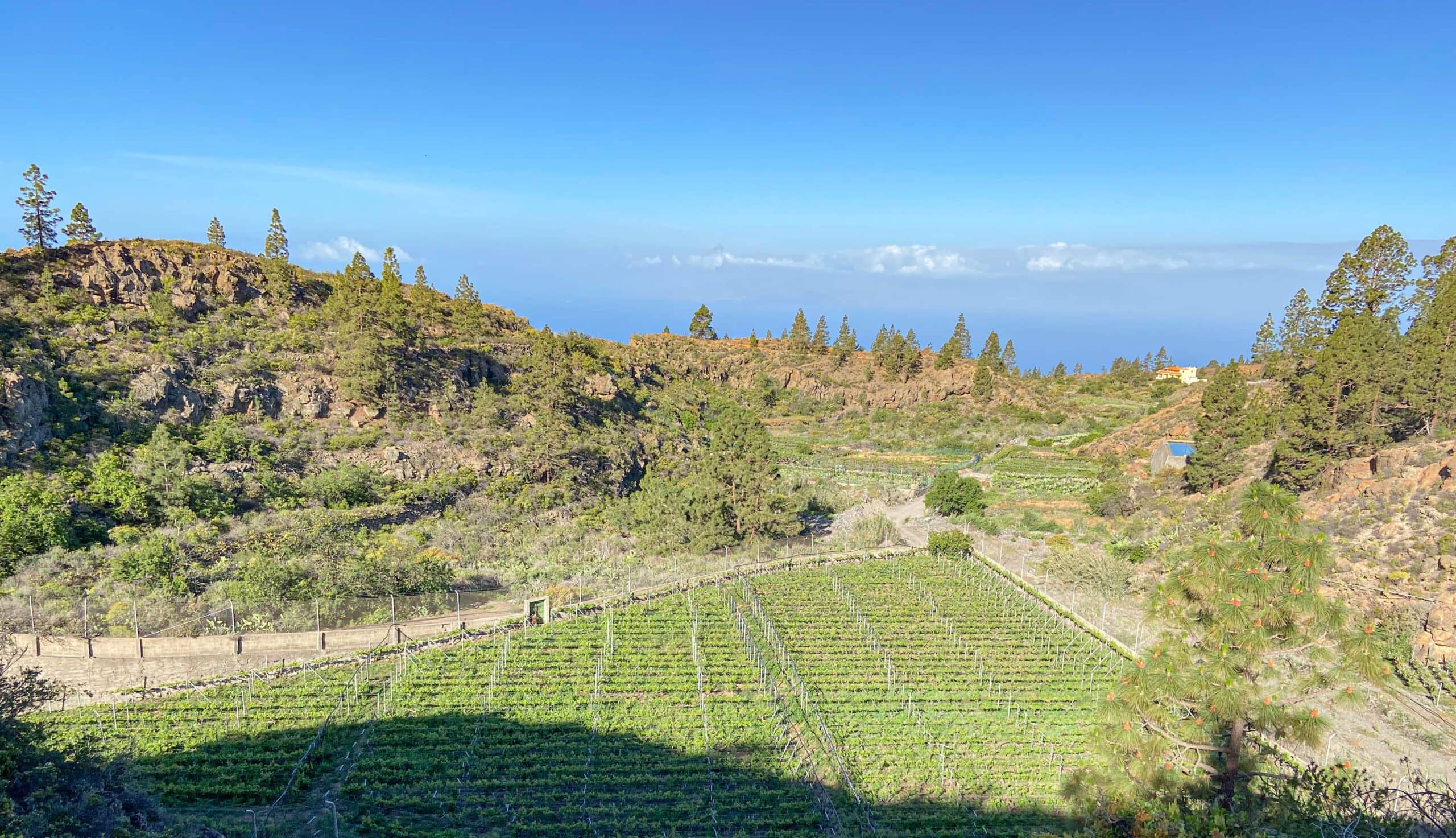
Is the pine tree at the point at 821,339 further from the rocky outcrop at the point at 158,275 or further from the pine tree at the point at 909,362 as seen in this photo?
the rocky outcrop at the point at 158,275

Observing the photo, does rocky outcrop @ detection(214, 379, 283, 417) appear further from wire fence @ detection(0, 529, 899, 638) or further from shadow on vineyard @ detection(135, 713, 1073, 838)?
shadow on vineyard @ detection(135, 713, 1073, 838)

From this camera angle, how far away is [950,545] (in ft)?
114

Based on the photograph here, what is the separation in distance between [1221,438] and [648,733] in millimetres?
42052

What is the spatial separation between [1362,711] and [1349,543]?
10941mm

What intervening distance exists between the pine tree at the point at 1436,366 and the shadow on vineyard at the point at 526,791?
132ft

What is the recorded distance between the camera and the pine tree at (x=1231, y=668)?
8.34 metres

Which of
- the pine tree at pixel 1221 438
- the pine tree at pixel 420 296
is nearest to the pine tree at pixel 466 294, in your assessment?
the pine tree at pixel 420 296

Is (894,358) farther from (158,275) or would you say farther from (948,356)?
(158,275)

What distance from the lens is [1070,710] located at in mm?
20266

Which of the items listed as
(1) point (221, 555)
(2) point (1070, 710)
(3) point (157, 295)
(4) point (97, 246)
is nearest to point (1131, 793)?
(2) point (1070, 710)

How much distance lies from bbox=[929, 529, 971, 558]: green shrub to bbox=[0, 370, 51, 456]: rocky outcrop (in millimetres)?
43320

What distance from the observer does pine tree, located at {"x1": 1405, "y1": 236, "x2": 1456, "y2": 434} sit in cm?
3681

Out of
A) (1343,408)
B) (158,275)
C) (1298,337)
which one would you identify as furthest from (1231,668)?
(1298,337)

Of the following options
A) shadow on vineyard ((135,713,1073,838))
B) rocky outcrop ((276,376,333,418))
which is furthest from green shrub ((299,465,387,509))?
shadow on vineyard ((135,713,1073,838))
